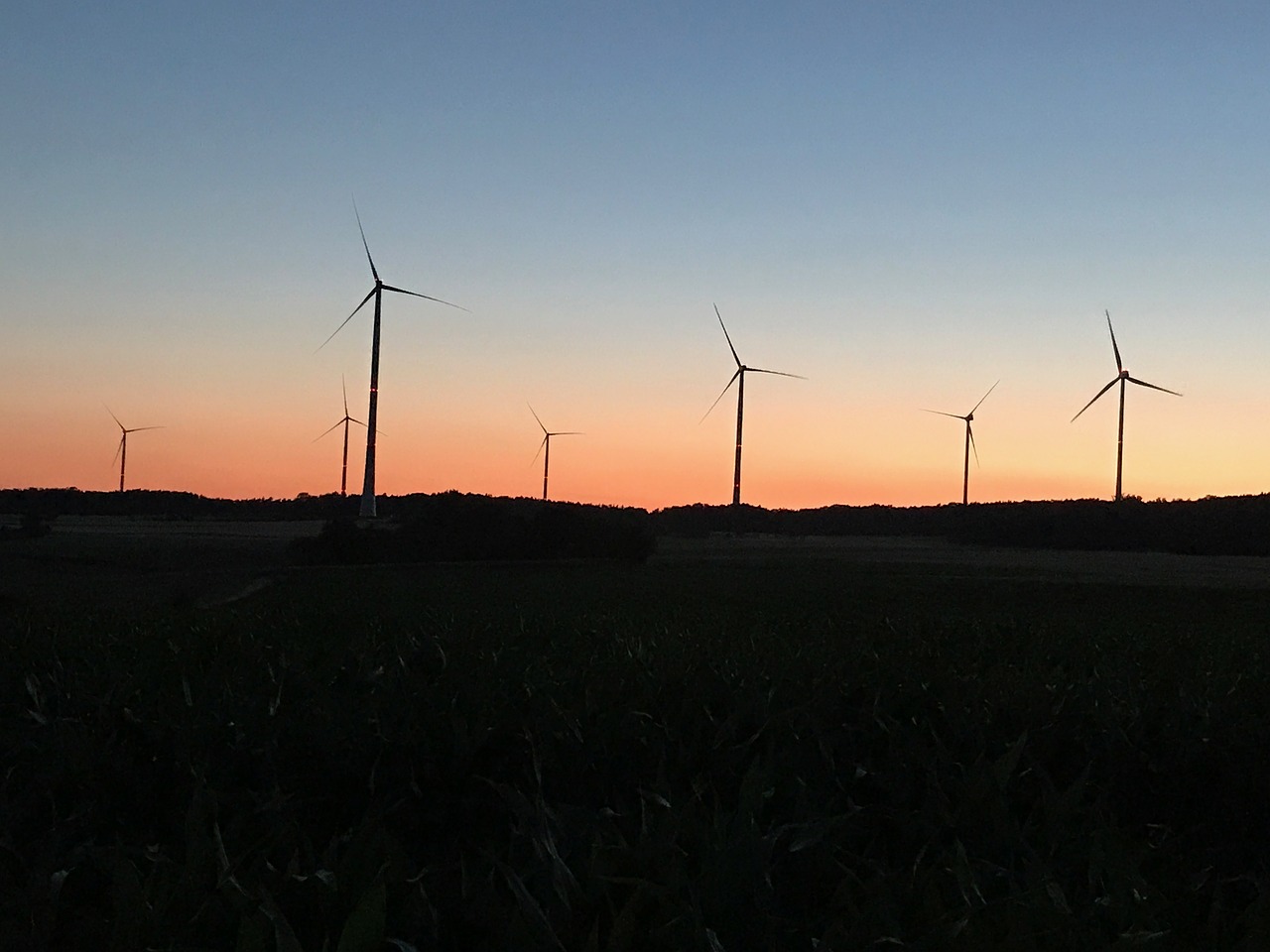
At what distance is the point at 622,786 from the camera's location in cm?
597

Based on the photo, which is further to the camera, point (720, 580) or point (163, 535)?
point (163, 535)

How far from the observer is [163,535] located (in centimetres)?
6019

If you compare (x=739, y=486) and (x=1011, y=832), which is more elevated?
(x=739, y=486)

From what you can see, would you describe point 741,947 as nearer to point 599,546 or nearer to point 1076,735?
point 1076,735

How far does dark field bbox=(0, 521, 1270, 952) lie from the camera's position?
3459 mm

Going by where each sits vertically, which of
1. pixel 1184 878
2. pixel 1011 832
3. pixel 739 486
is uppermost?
pixel 739 486

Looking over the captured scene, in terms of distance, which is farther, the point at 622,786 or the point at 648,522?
the point at 648,522

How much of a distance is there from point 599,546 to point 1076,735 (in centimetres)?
3890

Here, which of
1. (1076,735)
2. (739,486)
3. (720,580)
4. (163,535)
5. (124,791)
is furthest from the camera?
(739,486)

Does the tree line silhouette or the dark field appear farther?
the tree line silhouette

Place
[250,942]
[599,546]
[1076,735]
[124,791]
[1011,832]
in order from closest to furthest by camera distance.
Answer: [250,942]
[1011,832]
[124,791]
[1076,735]
[599,546]

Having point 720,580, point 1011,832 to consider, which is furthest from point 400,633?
point 720,580

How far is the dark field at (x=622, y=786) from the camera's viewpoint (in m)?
3.46

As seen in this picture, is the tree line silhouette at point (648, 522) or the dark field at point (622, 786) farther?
the tree line silhouette at point (648, 522)
